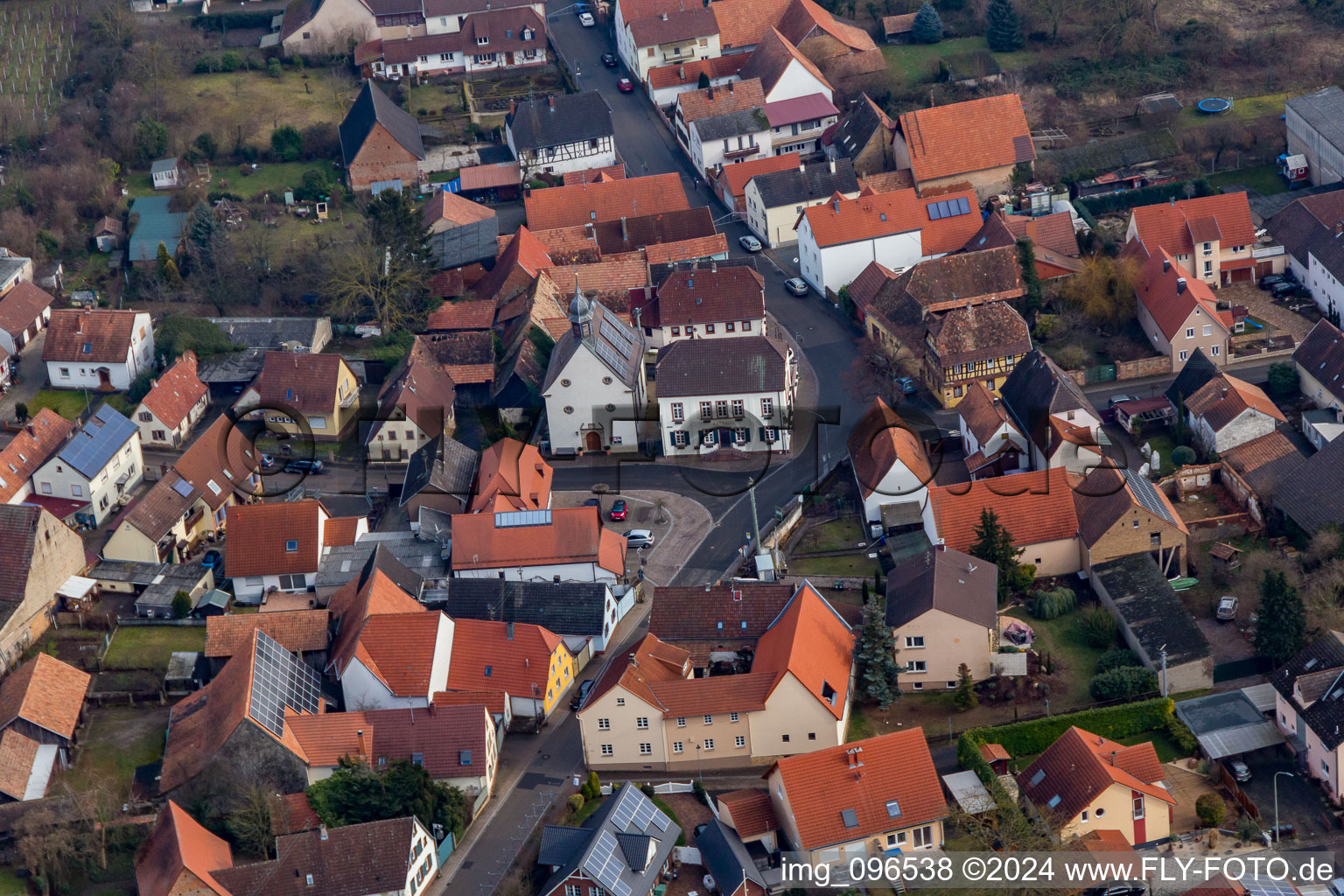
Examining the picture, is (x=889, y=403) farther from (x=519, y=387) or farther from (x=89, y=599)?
(x=89, y=599)

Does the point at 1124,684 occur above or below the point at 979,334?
above

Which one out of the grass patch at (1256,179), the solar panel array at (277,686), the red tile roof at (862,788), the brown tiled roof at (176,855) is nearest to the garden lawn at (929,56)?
the grass patch at (1256,179)

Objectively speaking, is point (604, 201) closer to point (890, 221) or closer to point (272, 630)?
point (890, 221)

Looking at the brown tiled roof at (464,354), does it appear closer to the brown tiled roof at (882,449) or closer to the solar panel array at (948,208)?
the brown tiled roof at (882,449)

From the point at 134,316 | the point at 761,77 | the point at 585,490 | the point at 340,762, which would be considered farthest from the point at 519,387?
the point at 761,77

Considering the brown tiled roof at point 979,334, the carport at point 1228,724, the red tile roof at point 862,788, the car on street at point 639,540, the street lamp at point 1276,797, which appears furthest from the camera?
the brown tiled roof at point 979,334

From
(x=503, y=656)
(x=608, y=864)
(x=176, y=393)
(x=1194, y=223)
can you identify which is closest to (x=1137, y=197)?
(x=1194, y=223)
